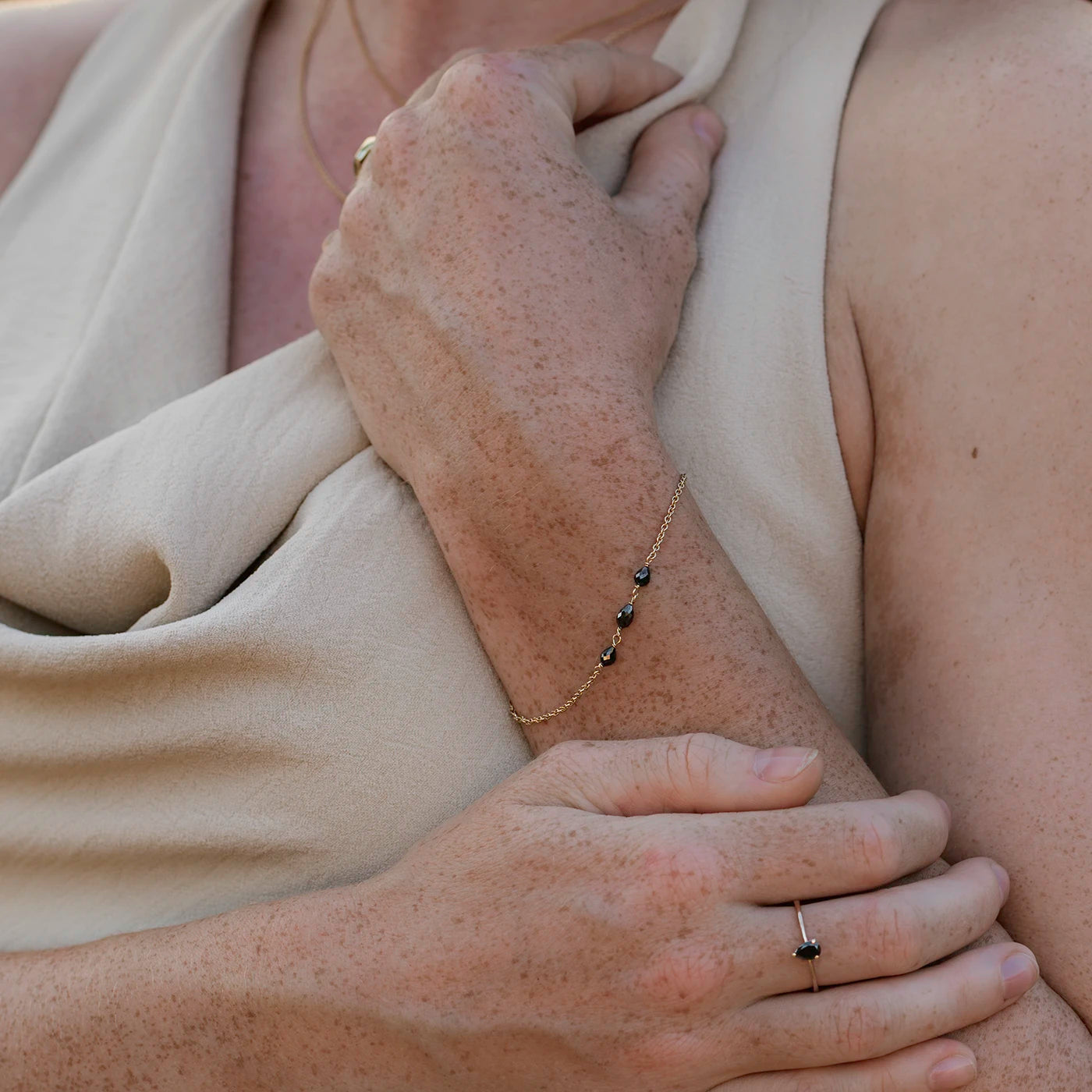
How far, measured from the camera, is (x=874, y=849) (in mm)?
877

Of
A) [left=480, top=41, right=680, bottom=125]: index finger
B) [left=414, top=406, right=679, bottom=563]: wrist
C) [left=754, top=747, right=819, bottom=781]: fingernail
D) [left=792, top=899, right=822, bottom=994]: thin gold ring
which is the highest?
[left=480, top=41, right=680, bottom=125]: index finger

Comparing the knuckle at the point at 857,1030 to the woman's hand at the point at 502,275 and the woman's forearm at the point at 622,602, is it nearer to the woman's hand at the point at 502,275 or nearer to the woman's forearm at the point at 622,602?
the woman's forearm at the point at 622,602

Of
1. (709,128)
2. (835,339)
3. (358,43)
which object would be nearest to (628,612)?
(835,339)

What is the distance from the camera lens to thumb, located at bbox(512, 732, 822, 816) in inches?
35.5

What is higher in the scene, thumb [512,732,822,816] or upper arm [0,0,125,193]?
upper arm [0,0,125,193]

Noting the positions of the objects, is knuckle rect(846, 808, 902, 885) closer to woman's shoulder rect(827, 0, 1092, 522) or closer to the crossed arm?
the crossed arm

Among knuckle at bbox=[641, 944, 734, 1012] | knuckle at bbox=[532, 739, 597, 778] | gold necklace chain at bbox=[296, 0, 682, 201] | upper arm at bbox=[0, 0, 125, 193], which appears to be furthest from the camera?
upper arm at bbox=[0, 0, 125, 193]

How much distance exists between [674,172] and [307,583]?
0.56 meters

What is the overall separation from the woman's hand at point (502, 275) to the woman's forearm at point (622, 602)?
29mm

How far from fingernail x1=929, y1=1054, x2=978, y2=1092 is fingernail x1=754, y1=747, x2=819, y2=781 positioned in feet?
0.74

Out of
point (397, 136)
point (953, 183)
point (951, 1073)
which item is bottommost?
point (951, 1073)

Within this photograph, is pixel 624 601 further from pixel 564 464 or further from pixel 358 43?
pixel 358 43

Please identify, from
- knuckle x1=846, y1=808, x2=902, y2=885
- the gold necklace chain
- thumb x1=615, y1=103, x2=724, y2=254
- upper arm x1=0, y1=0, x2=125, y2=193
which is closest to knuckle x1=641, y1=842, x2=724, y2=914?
knuckle x1=846, y1=808, x2=902, y2=885

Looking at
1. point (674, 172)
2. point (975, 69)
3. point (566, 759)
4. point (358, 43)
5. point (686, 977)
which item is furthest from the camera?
point (358, 43)
